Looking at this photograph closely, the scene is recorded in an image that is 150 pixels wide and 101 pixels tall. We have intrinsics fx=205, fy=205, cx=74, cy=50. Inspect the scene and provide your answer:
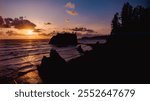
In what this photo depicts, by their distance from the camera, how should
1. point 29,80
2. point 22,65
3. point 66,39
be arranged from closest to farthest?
point 29,80 < point 22,65 < point 66,39

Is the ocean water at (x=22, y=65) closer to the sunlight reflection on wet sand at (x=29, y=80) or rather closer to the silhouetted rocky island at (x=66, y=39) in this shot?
the sunlight reflection on wet sand at (x=29, y=80)

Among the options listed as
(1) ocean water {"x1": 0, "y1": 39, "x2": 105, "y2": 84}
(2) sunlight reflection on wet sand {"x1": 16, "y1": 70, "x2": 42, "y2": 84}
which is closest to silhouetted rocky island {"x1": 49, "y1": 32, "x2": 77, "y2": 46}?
(1) ocean water {"x1": 0, "y1": 39, "x2": 105, "y2": 84}

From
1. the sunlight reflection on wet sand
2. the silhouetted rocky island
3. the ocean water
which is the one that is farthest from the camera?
the silhouetted rocky island

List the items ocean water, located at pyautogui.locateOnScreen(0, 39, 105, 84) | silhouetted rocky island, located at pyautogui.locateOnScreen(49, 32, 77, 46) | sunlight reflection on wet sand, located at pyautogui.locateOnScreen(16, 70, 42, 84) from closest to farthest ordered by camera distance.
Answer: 1. sunlight reflection on wet sand, located at pyautogui.locateOnScreen(16, 70, 42, 84)
2. ocean water, located at pyautogui.locateOnScreen(0, 39, 105, 84)
3. silhouetted rocky island, located at pyautogui.locateOnScreen(49, 32, 77, 46)

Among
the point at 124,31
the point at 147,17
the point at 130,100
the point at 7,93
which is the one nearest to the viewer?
the point at 130,100

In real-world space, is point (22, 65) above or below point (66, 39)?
above

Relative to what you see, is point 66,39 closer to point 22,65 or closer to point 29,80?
point 22,65

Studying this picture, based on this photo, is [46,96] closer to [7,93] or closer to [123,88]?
[7,93]

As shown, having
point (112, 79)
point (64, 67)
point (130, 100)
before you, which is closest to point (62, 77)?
point (64, 67)

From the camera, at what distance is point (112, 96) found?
491 cm

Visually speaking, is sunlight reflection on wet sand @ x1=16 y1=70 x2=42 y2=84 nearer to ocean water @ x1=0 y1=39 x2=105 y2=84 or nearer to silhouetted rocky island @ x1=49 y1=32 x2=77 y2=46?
ocean water @ x1=0 y1=39 x2=105 y2=84

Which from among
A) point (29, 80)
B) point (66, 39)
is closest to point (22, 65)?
point (29, 80)

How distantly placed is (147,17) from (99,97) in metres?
20.1

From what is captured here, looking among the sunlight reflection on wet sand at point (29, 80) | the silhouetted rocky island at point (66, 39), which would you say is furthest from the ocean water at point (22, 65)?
the silhouetted rocky island at point (66, 39)
